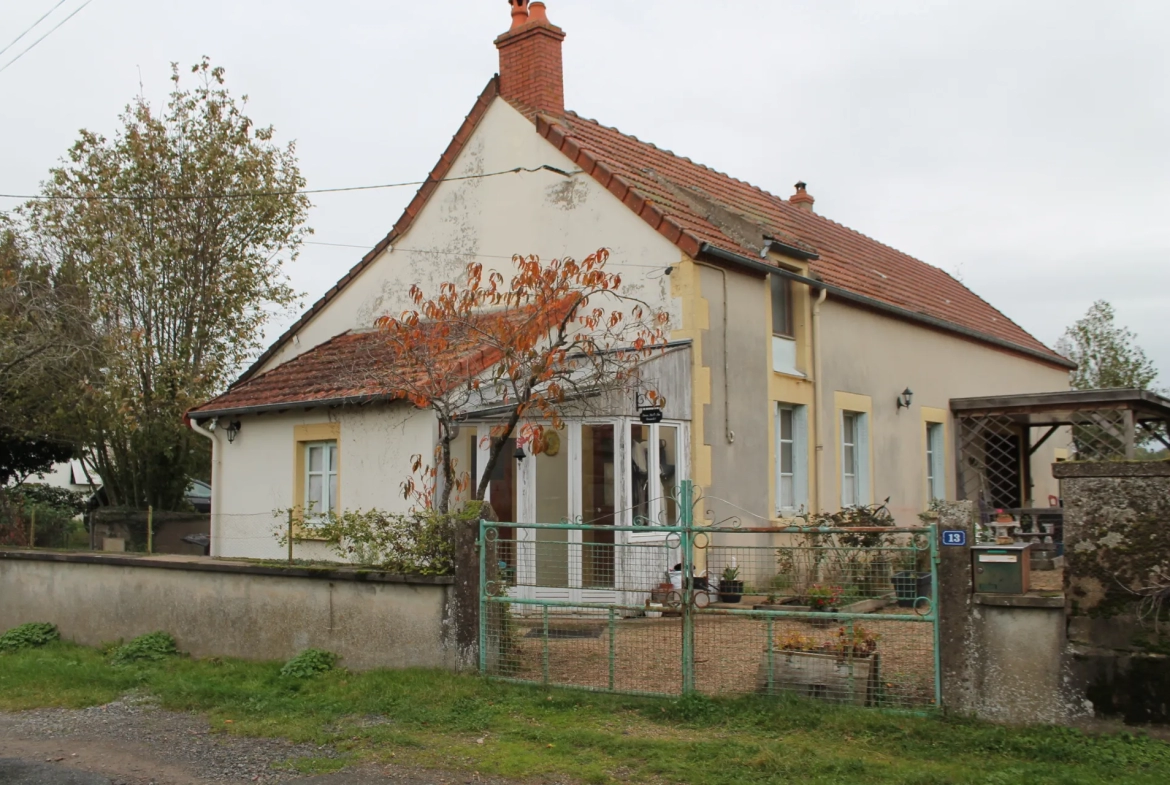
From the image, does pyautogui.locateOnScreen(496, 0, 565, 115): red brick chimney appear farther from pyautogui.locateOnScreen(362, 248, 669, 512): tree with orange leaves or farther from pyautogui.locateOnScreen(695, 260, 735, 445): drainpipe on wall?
pyautogui.locateOnScreen(695, 260, 735, 445): drainpipe on wall

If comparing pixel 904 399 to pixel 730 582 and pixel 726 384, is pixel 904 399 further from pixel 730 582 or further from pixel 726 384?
pixel 730 582

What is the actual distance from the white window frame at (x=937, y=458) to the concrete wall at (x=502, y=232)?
7.66 metres

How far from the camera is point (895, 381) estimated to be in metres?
16.8

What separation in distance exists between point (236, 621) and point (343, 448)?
3.51m

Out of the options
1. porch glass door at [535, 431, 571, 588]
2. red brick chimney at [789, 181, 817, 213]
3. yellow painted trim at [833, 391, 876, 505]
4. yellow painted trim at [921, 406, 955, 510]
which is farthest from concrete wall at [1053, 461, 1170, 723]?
red brick chimney at [789, 181, 817, 213]

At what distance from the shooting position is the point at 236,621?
10156 millimetres

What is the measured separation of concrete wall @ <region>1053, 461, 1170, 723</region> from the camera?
6539 mm

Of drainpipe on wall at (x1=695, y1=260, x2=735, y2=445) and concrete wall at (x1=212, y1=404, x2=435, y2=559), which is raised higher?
drainpipe on wall at (x1=695, y1=260, x2=735, y2=445)

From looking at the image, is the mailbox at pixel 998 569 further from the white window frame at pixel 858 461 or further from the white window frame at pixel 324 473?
the white window frame at pixel 858 461

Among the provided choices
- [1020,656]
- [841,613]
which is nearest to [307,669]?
[841,613]

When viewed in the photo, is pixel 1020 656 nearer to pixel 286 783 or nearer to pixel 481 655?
pixel 481 655

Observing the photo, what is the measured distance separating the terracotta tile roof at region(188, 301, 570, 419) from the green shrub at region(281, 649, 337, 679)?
252cm

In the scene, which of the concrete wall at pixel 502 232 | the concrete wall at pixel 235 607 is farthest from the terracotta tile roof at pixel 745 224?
the concrete wall at pixel 235 607

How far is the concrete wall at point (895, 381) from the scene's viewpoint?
15.2 meters
